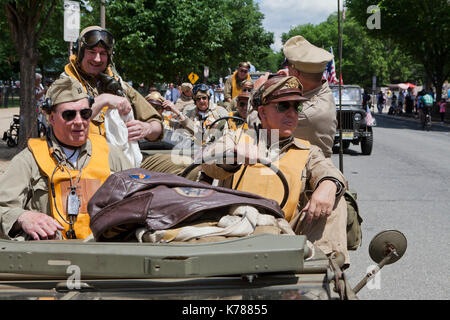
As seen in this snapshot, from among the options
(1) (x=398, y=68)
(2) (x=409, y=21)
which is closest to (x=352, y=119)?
(2) (x=409, y=21)

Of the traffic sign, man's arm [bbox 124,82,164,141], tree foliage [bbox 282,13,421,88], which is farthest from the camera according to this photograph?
tree foliage [bbox 282,13,421,88]

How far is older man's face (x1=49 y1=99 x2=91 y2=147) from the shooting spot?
3.55 meters

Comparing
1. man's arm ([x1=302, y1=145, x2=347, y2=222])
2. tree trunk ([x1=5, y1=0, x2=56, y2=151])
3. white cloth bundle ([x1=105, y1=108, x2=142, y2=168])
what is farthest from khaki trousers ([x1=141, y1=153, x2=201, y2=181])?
tree trunk ([x1=5, y1=0, x2=56, y2=151])

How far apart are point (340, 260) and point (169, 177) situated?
0.91 m

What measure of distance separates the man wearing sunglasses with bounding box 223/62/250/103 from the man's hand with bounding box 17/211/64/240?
27.0 feet

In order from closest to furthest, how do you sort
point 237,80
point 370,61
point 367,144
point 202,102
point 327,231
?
point 327,231, point 202,102, point 237,80, point 367,144, point 370,61

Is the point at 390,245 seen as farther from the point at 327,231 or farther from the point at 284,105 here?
the point at 284,105

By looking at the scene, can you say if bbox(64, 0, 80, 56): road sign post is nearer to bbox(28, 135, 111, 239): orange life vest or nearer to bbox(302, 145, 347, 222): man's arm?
bbox(28, 135, 111, 239): orange life vest

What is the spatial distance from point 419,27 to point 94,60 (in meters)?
35.1

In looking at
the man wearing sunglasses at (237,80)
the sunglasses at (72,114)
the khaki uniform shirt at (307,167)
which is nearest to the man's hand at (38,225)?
the sunglasses at (72,114)

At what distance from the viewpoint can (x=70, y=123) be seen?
3564mm

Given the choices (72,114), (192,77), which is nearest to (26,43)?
(72,114)
